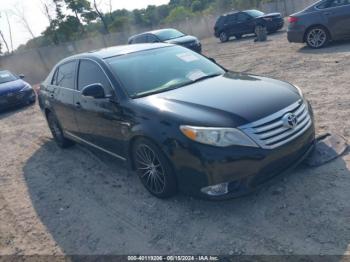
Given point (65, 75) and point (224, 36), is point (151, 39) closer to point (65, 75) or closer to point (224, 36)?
point (224, 36)

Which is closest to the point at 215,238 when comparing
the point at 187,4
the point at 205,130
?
the point at 205,130

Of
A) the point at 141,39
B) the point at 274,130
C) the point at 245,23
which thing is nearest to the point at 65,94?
the point at 274,130

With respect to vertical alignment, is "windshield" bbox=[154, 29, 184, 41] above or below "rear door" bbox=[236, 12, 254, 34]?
above

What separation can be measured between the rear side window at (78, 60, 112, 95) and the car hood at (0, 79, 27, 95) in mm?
8031

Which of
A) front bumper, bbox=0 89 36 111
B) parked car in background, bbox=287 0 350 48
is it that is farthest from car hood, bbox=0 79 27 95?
parked car in background, bbox=287 0 350 48

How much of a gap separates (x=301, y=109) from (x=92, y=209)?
8.83ft

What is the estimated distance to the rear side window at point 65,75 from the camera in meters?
5.81

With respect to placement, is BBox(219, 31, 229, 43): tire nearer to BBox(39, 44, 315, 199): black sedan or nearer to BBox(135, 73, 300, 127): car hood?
BBox(39, 44, 315, 199): black sedan

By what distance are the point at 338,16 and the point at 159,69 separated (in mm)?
8274

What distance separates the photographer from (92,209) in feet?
14.8

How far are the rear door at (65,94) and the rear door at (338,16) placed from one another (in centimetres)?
837

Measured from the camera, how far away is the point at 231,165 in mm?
3508

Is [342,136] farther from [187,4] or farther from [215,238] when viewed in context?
[187,4]

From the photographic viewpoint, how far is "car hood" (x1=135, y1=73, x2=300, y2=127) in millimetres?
3638
